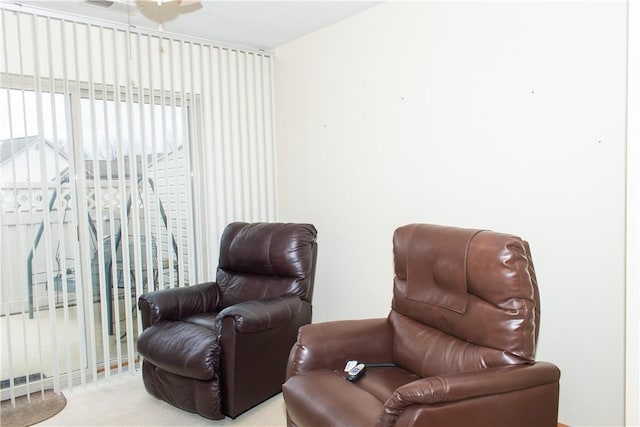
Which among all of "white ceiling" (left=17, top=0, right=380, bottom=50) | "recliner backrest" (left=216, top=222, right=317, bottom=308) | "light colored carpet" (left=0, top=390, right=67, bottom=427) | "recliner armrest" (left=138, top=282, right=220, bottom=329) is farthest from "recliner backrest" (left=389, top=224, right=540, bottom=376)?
"light colored carpet" (left=0, top=390, right=67, bottom=427)

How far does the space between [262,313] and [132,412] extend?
1011 mm

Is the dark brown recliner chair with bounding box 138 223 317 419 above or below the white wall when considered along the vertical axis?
below

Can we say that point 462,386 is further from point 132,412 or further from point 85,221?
point 85,221

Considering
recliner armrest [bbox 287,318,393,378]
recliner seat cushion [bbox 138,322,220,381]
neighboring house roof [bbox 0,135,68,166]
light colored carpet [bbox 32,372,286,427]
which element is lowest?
light colored carpet [bbox 32,372,286,427]

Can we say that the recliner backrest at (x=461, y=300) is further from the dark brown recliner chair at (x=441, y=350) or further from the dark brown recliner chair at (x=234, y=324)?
the dark brown recliner chair at (x=234, y=324)

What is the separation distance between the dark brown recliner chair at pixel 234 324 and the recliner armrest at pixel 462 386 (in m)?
1.18

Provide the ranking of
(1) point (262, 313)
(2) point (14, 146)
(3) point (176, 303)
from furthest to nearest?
(3) point (176, 303), (2) point (14, 146), (1) point (262, 313)

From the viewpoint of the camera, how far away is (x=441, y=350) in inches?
85.0

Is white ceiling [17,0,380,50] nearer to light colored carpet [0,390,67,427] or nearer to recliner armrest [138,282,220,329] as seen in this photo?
recliner armrest [138,282,220,329]

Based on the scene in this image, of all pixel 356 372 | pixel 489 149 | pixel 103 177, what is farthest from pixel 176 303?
pixel 489 149

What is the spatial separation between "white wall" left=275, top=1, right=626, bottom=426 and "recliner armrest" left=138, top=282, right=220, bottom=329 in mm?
931

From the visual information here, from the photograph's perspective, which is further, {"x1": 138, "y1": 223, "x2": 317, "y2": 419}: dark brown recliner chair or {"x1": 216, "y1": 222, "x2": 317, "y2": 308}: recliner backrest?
{"x1": 216, "y1": 222, "x2": 317, "y2": 308}: recliner backrest

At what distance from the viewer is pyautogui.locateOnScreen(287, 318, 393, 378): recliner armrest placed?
221cm
